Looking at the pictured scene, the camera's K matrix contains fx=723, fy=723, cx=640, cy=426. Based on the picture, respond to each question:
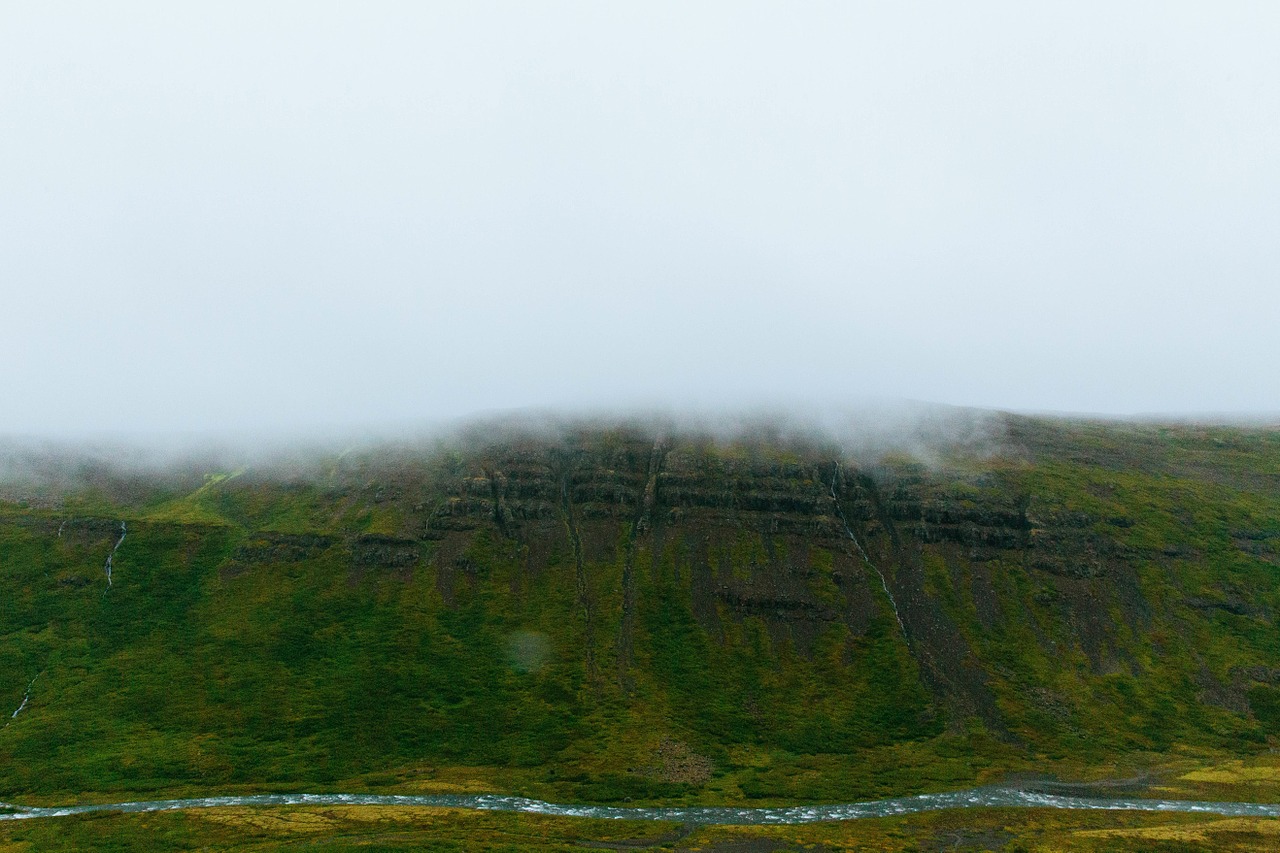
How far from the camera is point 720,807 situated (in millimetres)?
138125

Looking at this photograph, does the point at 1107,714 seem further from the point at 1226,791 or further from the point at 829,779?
the point at 829,779

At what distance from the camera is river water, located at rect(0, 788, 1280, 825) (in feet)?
426

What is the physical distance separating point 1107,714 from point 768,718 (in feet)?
266

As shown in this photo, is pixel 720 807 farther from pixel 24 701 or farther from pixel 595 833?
pixel 24 701

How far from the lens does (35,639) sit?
183 meters

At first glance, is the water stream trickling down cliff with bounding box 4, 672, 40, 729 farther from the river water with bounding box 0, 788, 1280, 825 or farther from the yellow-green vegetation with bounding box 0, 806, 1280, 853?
the yellow-green vegetation with bounding box 0, 806, 1280, 853

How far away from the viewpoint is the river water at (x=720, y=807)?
426ft

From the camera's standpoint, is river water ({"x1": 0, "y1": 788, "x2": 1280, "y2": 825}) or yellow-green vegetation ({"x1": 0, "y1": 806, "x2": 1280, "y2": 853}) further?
river water ({"x1": 0, "y1": 788, "x2": 1280, "y2": 825})

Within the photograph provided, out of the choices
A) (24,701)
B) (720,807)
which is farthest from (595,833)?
(24,701)

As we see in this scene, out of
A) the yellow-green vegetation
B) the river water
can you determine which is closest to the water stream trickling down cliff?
the river water

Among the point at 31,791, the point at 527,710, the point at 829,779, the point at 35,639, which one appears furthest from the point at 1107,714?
the point at 35,639

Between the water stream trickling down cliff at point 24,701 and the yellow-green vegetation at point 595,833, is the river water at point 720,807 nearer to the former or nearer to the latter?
the yellow-green vegetation at point 595,833

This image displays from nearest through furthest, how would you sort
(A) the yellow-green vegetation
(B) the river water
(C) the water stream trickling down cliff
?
(A) the yellow-green vegetation → (B) the river water → (C) the water stream trickling down cliff

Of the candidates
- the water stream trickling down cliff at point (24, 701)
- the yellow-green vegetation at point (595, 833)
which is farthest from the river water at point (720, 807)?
the water stream trickling down cliff at point (24, 701)
